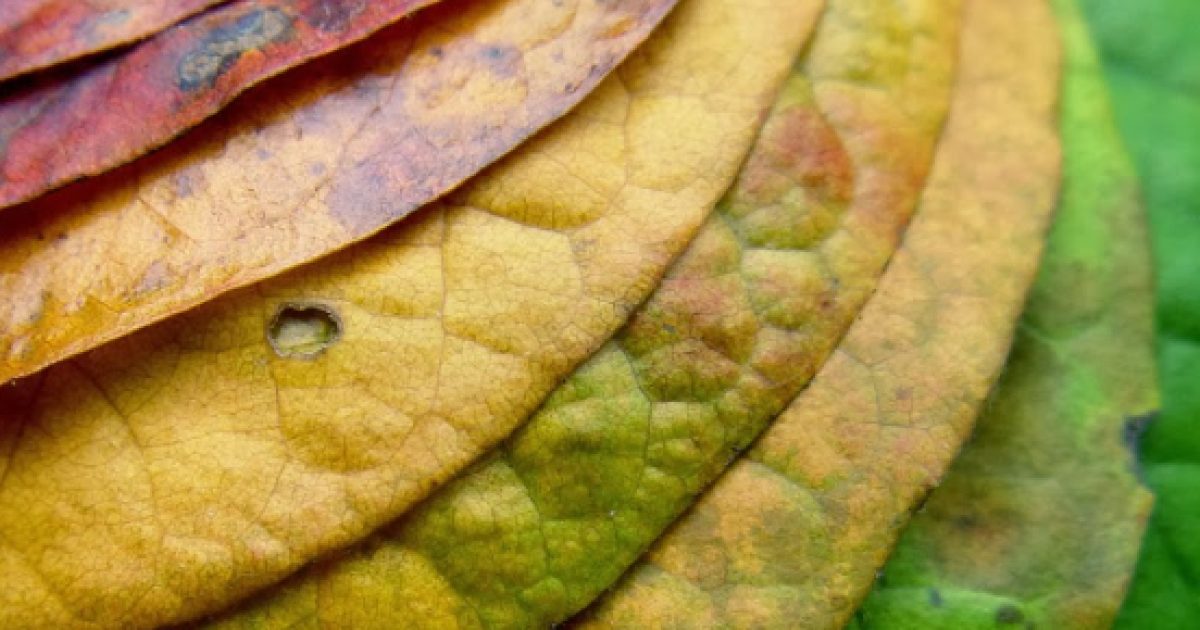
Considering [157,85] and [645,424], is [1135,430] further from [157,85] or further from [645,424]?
[157,85]

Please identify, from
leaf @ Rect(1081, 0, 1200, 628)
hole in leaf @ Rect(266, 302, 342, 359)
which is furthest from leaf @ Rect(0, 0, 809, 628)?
leaf @ Rect(1081, 0, 1200, 628)

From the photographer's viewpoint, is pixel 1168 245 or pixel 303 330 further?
pixel 1168 245

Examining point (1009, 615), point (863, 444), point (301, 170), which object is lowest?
point (1009, 615)

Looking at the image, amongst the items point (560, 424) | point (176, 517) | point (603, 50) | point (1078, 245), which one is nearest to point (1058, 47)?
point (1078, 245)

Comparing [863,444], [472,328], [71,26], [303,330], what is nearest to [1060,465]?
[863,444]

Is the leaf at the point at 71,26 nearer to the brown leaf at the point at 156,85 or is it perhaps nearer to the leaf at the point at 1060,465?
the brown leaf at the point at 156,85

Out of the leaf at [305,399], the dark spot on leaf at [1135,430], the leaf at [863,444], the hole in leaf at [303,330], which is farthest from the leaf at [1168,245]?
the hole in leaf at [303,330]
